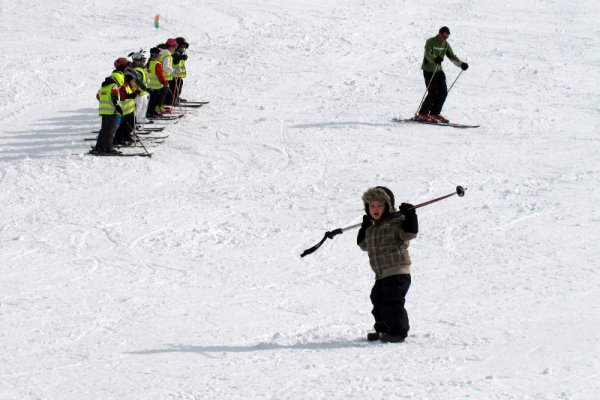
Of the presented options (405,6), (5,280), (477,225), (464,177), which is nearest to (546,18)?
(405,6)

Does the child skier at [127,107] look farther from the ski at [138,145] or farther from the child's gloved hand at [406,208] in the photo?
the child's gloved hand at [406,208]

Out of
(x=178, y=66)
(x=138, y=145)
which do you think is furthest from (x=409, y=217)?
(x=178, y=66)

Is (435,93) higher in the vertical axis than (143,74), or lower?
higher

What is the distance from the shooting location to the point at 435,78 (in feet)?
48.8

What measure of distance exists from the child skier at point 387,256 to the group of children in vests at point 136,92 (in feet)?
23.7

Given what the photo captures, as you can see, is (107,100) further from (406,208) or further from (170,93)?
(406,208)

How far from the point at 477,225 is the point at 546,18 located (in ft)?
45.6

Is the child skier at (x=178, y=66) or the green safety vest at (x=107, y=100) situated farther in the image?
the child skier at (x=178, y=66)

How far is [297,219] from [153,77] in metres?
5.12

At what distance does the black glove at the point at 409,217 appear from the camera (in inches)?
247

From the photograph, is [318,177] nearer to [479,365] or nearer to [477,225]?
[477,225]

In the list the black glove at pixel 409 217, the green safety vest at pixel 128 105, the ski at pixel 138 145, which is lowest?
the ski at pixel 138 145

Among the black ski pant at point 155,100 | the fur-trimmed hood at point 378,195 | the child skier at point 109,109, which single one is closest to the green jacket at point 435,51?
the black ski pant at point 155,100

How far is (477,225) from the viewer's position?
10.5m
